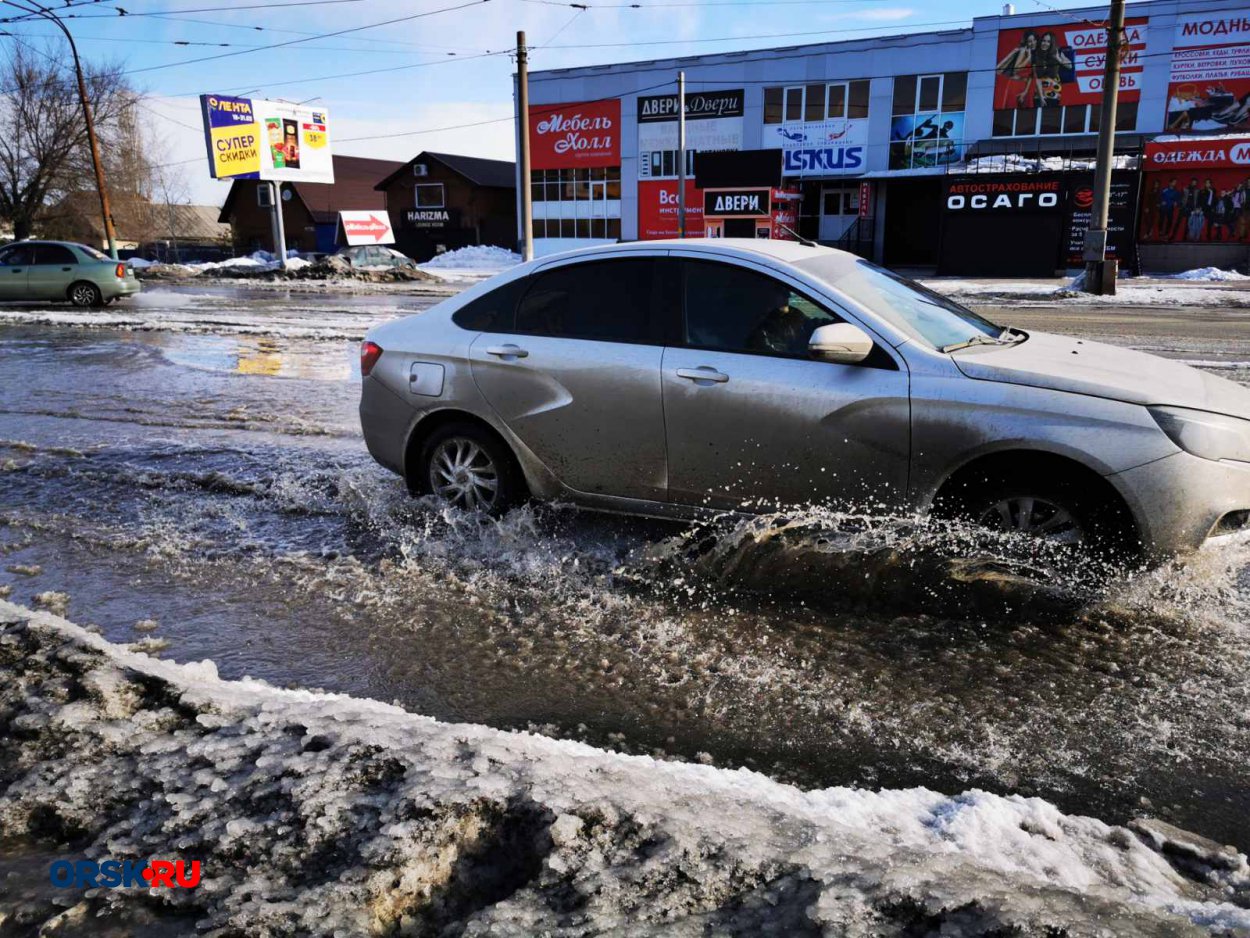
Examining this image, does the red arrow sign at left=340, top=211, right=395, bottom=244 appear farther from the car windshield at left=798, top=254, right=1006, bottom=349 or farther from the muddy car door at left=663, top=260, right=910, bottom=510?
the muddy car door at left=663, top=260, right=910, bottom=510

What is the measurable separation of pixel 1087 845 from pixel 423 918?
1.79 metres

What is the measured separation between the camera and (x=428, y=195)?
56938 mm

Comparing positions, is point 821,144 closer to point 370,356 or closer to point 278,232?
point 278,232

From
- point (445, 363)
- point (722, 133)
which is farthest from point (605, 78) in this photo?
point (445, 363)

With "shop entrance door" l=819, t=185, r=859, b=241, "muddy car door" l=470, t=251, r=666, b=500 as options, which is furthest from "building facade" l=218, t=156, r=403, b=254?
"muddy car door" l=470, t=251, r=666, b=500

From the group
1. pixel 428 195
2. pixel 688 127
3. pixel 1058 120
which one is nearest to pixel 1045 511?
pixel 1058 120

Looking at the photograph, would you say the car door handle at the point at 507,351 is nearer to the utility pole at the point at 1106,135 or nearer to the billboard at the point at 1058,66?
the utility pole at the point at 1106,135

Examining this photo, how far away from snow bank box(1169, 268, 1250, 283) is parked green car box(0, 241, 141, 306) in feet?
101

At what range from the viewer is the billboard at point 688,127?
4453 centimetres

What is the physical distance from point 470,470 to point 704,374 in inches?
64.3

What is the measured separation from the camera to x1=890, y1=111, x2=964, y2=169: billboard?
40.8 meters

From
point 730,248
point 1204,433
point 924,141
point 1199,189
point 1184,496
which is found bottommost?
point 1184,496

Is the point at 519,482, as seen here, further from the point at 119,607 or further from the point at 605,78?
the point at 605,78

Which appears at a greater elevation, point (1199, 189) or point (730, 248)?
point (1199, 189)
